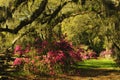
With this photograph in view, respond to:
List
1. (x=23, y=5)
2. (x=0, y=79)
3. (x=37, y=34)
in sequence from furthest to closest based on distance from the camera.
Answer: (x=37, y=34)
(x=23, y=5)
(x=0, y=79)

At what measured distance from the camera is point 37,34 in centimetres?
1769

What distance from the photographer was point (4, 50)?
19.1 metres

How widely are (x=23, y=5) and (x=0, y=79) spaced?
4.58m

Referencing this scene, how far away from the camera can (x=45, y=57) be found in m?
17.4

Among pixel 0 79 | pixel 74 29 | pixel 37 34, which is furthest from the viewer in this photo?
pixel 74 29

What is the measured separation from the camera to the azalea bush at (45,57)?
55.4ft

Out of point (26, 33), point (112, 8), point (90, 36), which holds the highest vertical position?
point (112, 8)

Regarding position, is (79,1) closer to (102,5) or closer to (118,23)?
(102,5)

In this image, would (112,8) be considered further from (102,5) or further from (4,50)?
(4,50)

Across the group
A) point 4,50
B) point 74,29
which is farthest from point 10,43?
point 74,29

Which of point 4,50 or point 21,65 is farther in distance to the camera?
point 4,50

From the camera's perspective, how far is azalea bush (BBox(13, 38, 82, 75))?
16900mm

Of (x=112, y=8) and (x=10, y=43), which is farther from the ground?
(x=112, y=8)

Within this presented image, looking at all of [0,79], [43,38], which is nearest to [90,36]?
[43,38]
